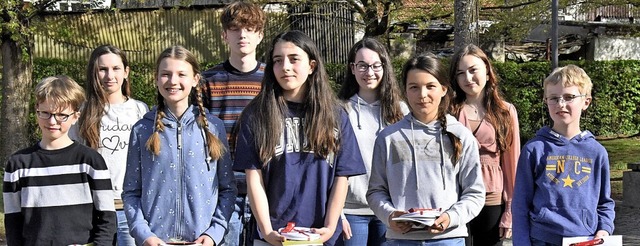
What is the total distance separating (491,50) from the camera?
1969cm

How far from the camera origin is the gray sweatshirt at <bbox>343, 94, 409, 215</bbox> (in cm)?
471

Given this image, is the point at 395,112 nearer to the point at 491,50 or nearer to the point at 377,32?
the point at 377,32

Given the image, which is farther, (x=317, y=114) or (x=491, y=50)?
(x=491, y=50)

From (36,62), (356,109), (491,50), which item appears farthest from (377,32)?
(356,109)

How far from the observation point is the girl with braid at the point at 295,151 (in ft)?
13.4

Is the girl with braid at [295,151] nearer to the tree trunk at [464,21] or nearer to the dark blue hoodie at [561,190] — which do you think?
the dark blue hoodie at [561,190]

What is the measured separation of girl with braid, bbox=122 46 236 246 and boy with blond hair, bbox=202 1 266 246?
35cm

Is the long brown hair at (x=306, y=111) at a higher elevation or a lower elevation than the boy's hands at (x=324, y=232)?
higher

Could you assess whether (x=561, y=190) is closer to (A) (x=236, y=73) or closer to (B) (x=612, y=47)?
(A) (x=236, y=73)

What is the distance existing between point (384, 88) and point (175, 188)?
1.45 metres

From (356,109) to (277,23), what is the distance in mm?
11539

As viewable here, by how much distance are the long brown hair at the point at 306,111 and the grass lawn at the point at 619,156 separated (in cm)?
703

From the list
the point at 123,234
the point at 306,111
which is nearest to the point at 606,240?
the point at 306,111

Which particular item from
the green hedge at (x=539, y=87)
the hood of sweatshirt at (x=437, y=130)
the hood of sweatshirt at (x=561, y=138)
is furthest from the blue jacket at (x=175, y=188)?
the green hedge at (x=539, y=87)
